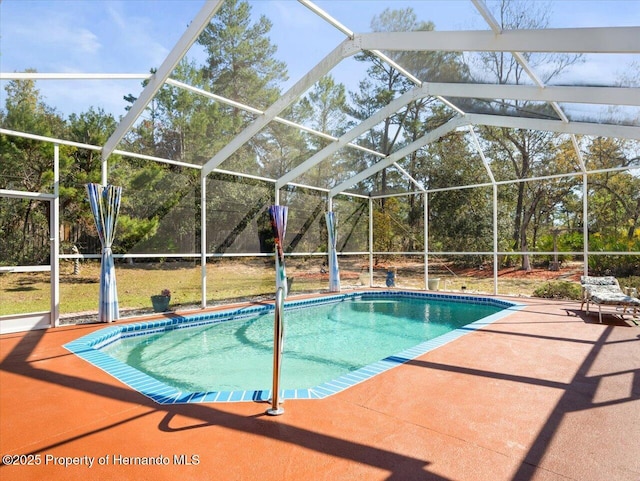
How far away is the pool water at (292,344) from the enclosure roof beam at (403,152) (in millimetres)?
3188

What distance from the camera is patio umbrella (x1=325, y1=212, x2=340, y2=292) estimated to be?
1024 cm

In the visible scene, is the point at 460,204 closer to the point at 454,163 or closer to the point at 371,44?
the point at 454,163

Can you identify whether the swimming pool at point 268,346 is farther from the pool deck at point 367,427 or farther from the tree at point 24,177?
the tree at point 24,177

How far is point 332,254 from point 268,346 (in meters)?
4.70

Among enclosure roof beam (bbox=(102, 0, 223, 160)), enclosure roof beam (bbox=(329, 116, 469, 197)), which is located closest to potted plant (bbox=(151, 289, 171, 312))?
enclosure roof beam (bbox=(102, 0, 223, 160))

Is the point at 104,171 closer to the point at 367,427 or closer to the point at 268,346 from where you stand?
the point at 268,346

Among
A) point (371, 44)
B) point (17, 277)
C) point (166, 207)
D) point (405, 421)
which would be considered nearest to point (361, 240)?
point (166, 207)

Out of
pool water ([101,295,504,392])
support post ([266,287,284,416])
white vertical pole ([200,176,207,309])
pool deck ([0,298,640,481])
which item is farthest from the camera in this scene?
white vertical pole ([200,176,207,309])

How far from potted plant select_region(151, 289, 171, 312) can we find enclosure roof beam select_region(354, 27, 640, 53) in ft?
18.1

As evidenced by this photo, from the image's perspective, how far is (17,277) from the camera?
599 centimetres

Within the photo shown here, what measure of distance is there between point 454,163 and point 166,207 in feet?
32.6

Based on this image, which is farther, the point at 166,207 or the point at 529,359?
the point at 166,207

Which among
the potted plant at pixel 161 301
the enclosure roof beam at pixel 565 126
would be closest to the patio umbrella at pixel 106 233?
the potted plant at pixel 161 301

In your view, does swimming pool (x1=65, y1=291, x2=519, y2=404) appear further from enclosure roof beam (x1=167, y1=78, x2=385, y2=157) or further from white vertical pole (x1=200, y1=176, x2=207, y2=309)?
enclosure roof beam (x1=167, y1=78, x2=385, y2=157)
